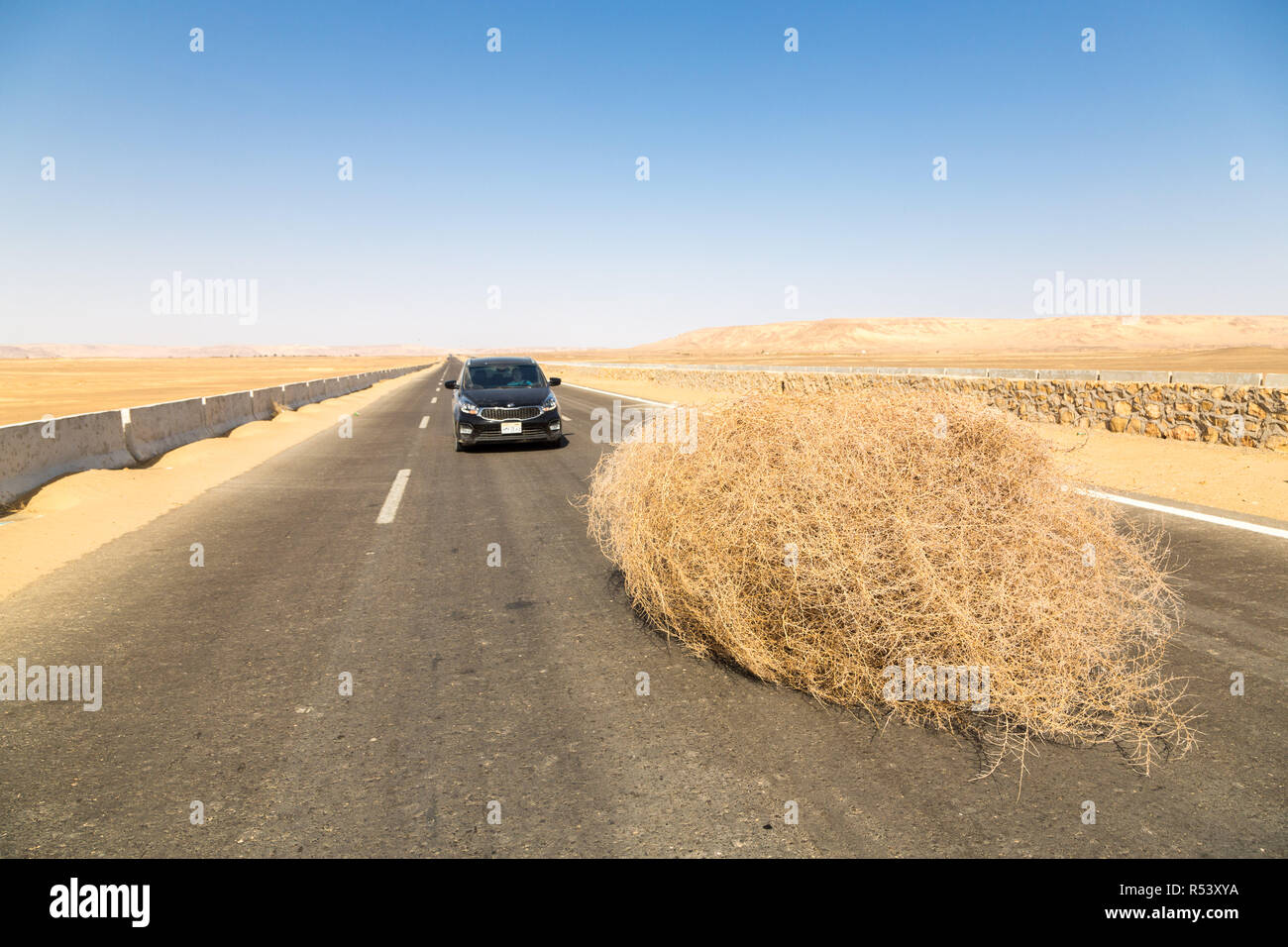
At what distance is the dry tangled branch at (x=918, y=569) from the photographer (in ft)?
9.96

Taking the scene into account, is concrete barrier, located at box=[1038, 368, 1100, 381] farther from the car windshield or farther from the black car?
the car windshield

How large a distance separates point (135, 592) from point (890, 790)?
16.4 feet

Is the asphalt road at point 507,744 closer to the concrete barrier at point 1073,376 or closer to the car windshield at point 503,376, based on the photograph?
the car windshield at point 503,376

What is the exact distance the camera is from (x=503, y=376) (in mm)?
13297

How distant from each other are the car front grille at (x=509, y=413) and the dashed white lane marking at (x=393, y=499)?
1.97m

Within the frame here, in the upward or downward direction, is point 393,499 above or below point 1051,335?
below

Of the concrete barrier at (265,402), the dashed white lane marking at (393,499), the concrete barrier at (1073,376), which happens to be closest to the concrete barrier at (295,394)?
the concrete barrier at (265,402)

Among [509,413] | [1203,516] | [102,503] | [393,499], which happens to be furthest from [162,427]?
[1203,516]

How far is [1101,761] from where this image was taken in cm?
287

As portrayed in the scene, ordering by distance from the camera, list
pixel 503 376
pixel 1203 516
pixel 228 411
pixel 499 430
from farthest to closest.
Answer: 1. pixel 228 411
2. pixel 503 376
3. pixel 499 430
4. pixel 1203 516

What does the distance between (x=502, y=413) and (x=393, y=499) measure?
154 inches

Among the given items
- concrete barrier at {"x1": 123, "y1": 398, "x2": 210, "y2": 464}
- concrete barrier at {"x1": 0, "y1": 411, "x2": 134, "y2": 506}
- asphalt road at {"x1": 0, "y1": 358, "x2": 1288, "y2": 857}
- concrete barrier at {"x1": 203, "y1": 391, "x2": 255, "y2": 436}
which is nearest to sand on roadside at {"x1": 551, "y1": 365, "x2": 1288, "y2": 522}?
asphalt road at {"x1": 0, "y1": 358, "x2": 1288, "y2": 857}

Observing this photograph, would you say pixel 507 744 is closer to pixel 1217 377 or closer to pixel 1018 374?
pixel 1217 377
